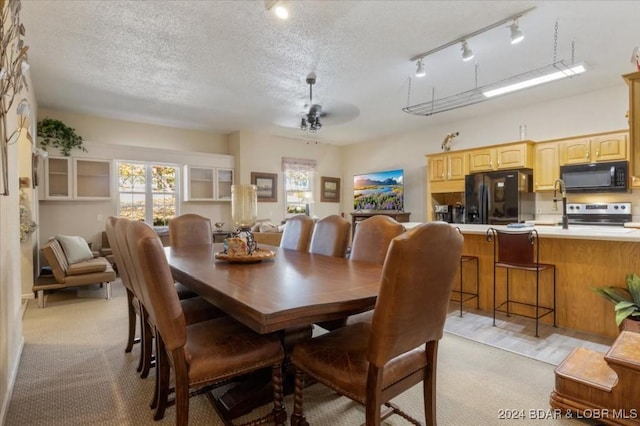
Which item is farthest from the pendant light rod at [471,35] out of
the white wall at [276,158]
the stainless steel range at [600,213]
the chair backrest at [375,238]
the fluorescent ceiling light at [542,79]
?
the white wall at [276,158]

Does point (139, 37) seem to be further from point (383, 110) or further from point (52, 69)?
point (383, 110)

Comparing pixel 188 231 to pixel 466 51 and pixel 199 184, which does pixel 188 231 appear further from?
pixel 199 184

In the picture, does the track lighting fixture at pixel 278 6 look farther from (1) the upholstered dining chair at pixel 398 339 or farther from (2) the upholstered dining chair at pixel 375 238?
(1) the upholstered dining chair at pixel 398 339

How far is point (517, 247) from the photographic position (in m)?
3.11

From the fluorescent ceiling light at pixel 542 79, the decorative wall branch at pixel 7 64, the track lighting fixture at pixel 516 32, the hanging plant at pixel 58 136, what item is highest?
the track lighting fixture at pixel 516 32

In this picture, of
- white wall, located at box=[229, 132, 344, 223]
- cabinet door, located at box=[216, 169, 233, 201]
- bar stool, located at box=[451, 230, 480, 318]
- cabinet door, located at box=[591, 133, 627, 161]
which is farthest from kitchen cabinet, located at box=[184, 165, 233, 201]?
cabinet door, located at box=[591, 133, 627, 161]

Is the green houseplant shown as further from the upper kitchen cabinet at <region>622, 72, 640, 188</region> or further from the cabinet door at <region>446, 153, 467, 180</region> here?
the cabinet door at <region>446, 153, 467, 180</region>

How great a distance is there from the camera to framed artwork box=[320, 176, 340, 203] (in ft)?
27.5

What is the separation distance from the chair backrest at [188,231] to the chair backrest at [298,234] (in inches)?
37.7

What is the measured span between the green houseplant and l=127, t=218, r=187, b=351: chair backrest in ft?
10.1

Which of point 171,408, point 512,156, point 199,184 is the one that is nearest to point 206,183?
point 199,184

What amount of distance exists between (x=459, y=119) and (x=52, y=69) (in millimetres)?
6280

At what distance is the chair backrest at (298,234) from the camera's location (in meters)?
3.06

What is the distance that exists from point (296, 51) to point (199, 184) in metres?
4.15
